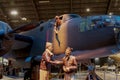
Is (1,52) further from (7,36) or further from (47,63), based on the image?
(47,63)

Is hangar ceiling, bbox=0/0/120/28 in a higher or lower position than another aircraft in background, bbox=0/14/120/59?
higher

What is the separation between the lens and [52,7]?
2823 centimetres

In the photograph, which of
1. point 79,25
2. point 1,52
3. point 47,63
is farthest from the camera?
point 1,52

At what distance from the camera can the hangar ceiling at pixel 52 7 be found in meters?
27.6

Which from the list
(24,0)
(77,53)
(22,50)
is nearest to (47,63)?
(77,53)

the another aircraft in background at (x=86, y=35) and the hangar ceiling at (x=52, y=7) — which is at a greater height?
the hangar ceiling at (x=52, y=7)

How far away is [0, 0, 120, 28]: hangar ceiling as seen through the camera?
27.6 meters

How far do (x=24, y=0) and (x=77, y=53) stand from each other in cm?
1923

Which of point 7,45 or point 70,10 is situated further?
point 70,10

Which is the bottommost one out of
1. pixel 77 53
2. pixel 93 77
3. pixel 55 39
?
pixel 93 77

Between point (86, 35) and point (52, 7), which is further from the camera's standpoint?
point (52, 7)

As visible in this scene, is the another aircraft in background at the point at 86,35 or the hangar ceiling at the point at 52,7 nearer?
the another aircraft in background at the point at 86,35

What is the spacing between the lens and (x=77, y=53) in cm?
921

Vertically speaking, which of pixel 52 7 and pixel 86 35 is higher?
pixel 52 7
